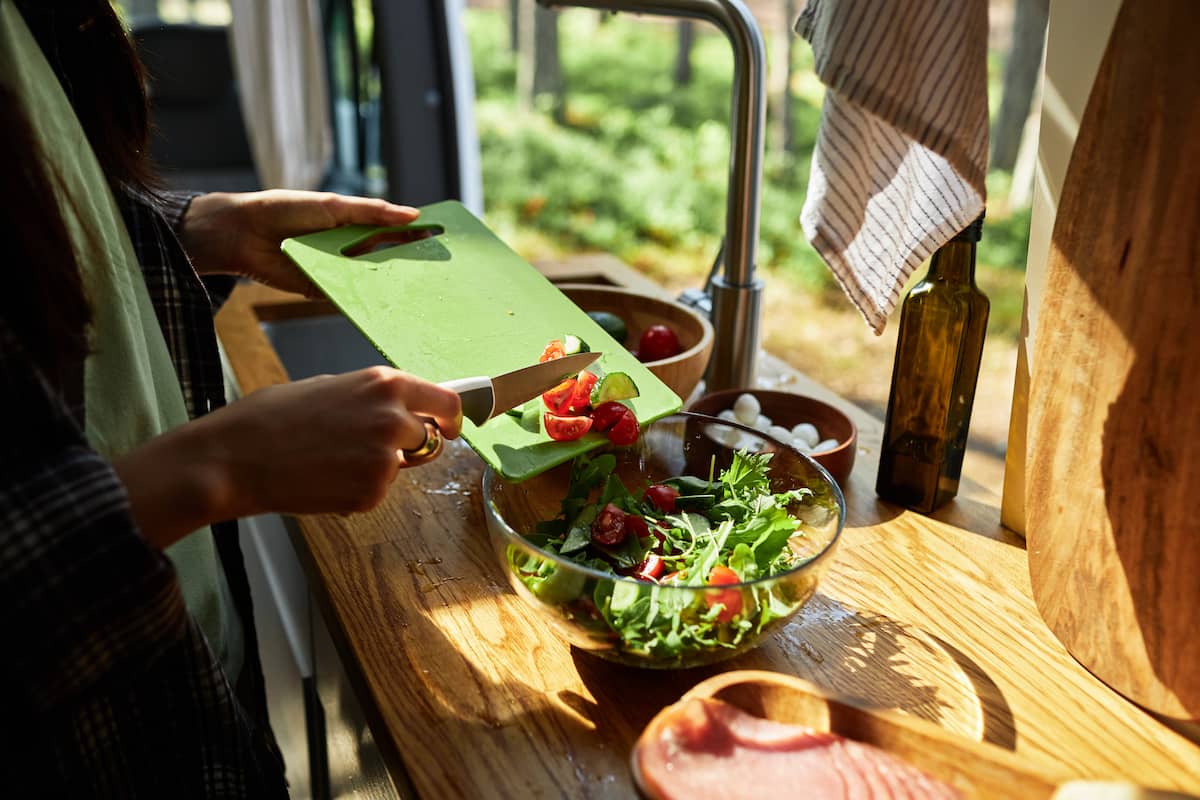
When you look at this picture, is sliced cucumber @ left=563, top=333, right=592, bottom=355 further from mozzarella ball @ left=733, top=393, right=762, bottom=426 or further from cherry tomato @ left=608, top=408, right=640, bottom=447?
mozzarella ball @ left=733, top=393, right=762, bottom=426

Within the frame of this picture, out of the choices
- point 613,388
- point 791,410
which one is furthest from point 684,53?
point 613,388

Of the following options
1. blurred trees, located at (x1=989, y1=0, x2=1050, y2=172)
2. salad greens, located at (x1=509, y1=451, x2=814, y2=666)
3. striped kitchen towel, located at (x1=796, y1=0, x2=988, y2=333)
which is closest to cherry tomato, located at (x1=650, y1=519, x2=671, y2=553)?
salad greens, located at (x1=509, y1=451, x2=814, y2=666)

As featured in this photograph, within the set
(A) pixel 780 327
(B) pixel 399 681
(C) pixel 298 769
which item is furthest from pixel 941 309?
(A) pixel 780 327

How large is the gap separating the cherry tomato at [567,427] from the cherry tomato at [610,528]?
0.29 feet

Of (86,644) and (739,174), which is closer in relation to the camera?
(86,644)

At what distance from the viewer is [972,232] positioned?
0.88 m

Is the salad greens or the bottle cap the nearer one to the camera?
the salad greens

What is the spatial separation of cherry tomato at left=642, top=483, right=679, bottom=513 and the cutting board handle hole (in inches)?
15.6

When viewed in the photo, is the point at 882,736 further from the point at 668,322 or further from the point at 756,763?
the point at 668,322

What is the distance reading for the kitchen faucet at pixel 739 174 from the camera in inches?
41.8

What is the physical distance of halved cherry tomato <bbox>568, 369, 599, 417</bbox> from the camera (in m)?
0.86

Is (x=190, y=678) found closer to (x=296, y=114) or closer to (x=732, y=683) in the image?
(x=732, y=683)

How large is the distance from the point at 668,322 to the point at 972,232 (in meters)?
0.44

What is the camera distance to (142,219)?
839 mm
